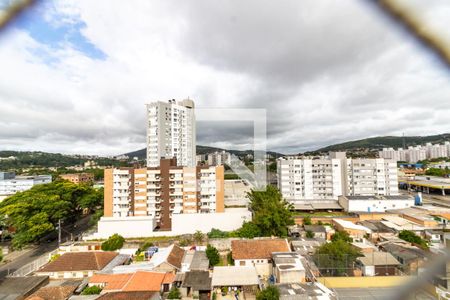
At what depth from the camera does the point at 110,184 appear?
1234 cm

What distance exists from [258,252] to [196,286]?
251 cm

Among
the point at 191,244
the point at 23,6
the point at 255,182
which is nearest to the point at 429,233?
the point at 255,182

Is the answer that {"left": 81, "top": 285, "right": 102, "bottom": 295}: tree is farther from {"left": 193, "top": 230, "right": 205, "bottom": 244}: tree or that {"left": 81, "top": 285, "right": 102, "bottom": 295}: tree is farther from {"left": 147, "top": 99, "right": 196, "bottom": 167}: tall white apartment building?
{"left": 147, "top": 99, "right": 196, "bottom": 167}: tall white apartment building

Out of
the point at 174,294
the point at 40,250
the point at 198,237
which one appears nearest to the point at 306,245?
the point at 198,237

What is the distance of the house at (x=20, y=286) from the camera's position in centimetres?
654

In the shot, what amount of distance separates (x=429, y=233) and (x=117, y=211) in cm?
1392

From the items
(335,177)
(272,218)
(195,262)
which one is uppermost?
(335,177)

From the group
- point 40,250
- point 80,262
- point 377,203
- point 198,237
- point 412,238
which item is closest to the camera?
point 80,262

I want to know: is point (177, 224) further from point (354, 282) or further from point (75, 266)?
point (354, 282)

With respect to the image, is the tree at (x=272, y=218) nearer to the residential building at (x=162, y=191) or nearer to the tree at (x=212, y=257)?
the residential building at (x=162, y=191)

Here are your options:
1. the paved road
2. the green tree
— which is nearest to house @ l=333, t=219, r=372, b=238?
the green tree

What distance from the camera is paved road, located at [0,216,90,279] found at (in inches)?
365

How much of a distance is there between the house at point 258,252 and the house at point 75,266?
4.42 metres

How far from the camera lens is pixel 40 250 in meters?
11.2
